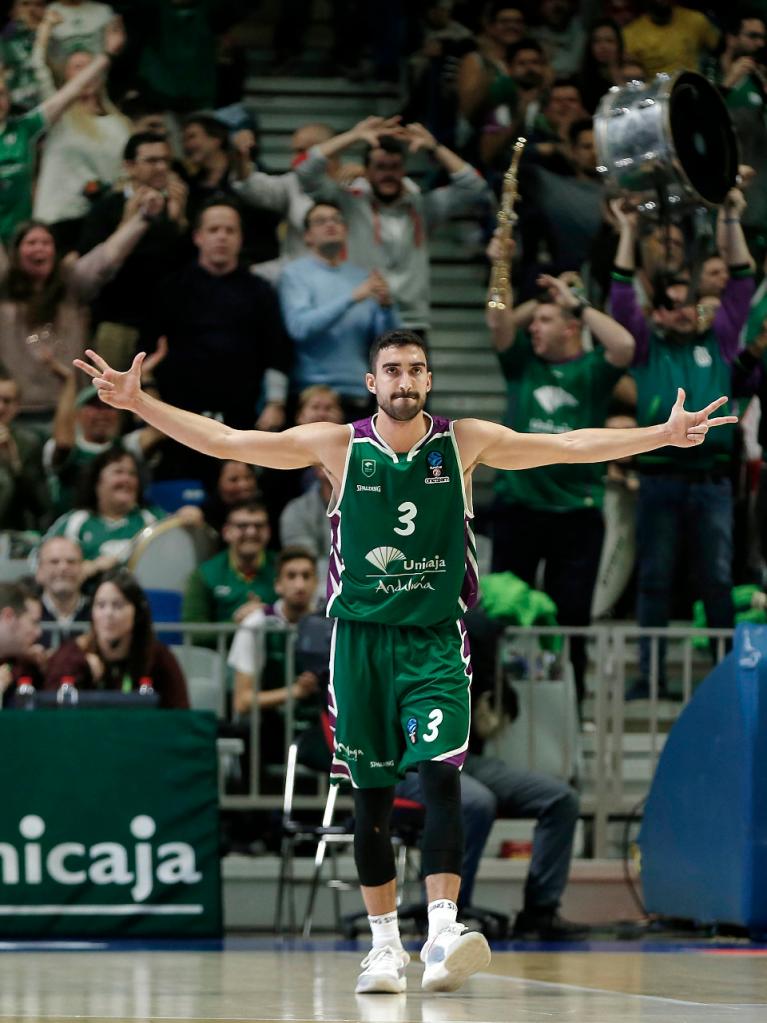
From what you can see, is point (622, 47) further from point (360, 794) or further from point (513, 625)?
point (360, 794)

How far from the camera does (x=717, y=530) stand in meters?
10.8

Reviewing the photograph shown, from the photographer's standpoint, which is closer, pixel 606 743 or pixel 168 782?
pixel 168 782

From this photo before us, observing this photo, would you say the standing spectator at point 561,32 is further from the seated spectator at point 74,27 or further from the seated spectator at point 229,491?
the seated spectator at point 229,491

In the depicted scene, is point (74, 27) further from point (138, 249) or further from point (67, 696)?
point (67, 696)

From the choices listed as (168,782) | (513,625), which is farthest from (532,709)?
(168,782)

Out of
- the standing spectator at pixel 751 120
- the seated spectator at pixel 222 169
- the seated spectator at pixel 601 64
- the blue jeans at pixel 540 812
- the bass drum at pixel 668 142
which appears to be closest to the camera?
the blue jeans at pixel 540 812

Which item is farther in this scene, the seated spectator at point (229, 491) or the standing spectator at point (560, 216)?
the standing spectator at point (560, 216)

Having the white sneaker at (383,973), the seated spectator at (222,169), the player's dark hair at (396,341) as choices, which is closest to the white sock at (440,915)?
the white sneaker at (383,973)

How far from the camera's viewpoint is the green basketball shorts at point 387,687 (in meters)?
5.73

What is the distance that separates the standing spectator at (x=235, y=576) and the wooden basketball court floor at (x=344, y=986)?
8.47 ft

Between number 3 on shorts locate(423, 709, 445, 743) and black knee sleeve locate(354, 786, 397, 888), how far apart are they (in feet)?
1.09

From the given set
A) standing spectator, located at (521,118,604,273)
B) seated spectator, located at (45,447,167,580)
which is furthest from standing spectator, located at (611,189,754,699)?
seated spectator, located at (45,447,167,580)

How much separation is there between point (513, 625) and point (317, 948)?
95.0 inches

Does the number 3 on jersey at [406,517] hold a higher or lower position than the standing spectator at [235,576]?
higher
